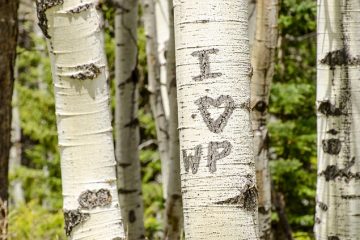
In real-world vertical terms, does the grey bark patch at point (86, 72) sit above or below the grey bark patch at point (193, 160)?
above

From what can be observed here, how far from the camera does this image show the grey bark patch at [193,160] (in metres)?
1.83

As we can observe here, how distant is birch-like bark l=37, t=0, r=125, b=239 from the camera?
219 centimetres

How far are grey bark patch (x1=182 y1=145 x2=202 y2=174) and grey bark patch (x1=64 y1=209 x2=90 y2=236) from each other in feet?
1.75

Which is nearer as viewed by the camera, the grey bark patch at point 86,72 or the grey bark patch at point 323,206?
the grey bark patch at point 86,72

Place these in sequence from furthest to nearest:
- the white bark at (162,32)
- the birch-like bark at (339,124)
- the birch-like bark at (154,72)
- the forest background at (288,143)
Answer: the forest background at (288,143) < the white bark at (162,32) < the birch-like bark at (154,72) < the birch-like bark at (339,124)

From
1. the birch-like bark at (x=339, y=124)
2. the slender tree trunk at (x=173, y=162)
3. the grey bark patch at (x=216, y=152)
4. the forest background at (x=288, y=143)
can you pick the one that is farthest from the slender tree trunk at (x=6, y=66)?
the grey bark patch at (x=216, y=152)

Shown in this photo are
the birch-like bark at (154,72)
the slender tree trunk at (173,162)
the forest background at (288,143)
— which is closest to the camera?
the slender tree trunk at (173,162)

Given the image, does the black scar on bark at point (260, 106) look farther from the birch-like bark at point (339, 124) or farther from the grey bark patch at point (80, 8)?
the grey bark patch at point (80, 8)

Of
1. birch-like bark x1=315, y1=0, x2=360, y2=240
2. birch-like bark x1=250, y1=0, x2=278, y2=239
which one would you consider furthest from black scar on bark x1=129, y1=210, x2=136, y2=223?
birch-like bark x1=315, y1=0, x2=360, y2=240

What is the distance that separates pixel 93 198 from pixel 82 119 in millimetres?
280

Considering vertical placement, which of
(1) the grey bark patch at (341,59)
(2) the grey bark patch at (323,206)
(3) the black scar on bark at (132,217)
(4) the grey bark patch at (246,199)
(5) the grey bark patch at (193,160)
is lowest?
(3) the black scar on bark at (132,217)

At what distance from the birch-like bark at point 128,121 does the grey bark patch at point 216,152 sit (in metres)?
3.15

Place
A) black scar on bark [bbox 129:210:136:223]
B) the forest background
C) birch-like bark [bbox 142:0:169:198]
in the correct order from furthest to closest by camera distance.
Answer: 1. the forest background
2. birch-like bark [bbox 142:0:169:198]
3. black scar on bark [bbox 129:210:136:223]

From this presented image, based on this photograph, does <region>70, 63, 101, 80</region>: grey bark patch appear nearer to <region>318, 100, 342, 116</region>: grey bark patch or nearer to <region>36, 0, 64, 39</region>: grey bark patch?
<region>36, 0, 64, 39</region>: grey bark patch
